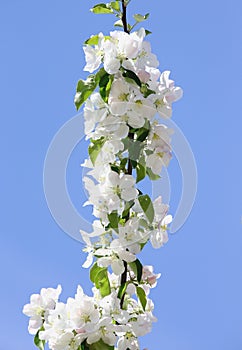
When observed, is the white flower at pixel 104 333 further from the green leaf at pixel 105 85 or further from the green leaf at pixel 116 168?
the green leaf at pixel 105 85

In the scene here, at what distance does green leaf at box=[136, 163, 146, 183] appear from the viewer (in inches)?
51.1

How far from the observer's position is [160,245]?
4.26ft

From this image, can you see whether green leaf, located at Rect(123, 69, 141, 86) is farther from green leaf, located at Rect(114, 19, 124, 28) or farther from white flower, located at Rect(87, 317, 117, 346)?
white flower, located at Rect(87, 317, 117, 346)

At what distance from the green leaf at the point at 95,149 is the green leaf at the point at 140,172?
10 centimetres

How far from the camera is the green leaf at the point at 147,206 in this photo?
4.19ft

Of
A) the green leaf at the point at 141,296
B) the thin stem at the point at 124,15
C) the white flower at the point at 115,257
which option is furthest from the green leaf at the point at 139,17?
the green leaf at the point at 141,296

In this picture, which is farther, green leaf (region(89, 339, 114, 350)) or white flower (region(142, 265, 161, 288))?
white flower (region(142, 265, 161, 288))

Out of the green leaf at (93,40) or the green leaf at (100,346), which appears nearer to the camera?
the green leaf at (100,346)

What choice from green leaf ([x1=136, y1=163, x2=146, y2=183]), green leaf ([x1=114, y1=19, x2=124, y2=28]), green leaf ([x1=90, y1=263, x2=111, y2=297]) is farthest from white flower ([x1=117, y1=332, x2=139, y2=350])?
green leaf ([x1=114, y1=19, x2=124, y2=28])

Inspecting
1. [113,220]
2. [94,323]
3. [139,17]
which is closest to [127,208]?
[113,220]

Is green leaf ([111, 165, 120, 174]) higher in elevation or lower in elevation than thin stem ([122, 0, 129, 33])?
lower

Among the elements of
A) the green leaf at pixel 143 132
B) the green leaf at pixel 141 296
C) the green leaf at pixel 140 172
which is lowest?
the green leaf at pixel 141 296

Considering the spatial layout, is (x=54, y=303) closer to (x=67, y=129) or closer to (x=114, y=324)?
(x=114, y=324)

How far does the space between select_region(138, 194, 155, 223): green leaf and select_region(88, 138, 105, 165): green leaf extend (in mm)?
141
